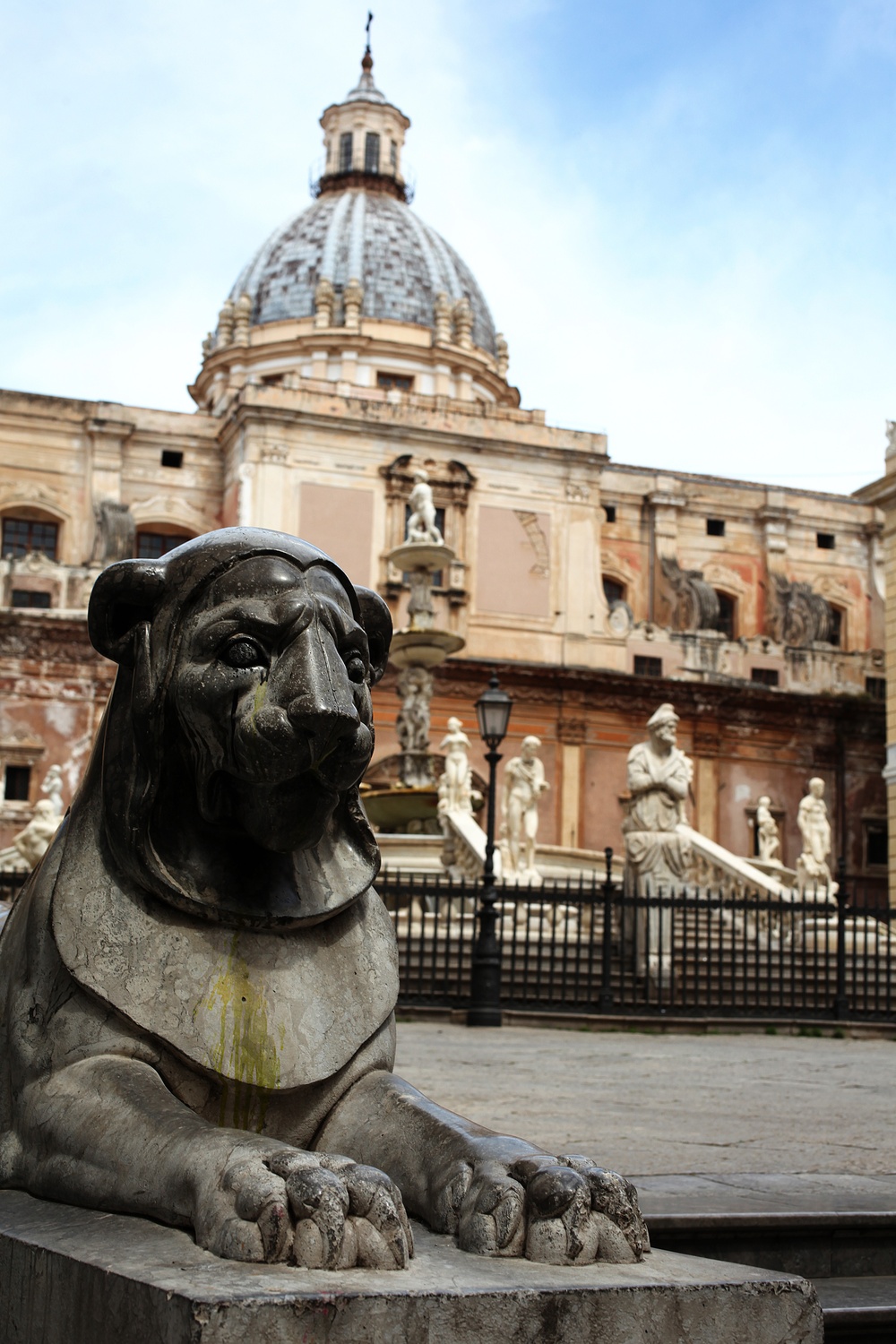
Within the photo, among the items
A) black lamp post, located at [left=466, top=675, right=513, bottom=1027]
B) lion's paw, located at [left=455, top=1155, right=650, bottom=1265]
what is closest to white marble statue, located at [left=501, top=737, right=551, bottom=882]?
black lamp post, located at [left=466, top=675, right=513, bottom=1027]

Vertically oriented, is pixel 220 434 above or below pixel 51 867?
above

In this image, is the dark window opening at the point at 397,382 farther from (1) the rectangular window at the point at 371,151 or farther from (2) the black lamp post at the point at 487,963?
(2) the black lamp post at the point at 487,963

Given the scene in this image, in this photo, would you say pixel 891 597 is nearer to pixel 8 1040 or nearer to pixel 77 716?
pixel 77 716

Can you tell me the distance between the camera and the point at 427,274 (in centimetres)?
→ 4884

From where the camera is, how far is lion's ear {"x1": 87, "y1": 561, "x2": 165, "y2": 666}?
272 centimetres

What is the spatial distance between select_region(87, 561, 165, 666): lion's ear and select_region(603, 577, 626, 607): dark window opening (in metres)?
41.6

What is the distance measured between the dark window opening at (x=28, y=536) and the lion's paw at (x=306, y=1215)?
37550 millimetres

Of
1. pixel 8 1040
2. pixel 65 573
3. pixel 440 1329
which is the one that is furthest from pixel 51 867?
A: pixel 65 573

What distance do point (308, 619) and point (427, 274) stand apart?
47915 mm

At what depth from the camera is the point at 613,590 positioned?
44.5 metres

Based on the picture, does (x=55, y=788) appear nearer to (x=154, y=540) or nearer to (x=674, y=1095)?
(x=154, y=540)

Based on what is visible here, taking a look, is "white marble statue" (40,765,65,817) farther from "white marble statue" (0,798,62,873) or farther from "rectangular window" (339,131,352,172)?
"rectangular window" (339,131,352,172)

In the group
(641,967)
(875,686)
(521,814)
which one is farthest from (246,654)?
(875,686)

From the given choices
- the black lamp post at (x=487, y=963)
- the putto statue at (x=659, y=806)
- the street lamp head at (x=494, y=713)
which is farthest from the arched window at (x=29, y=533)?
the black lamp post at (x=487, y=963)
